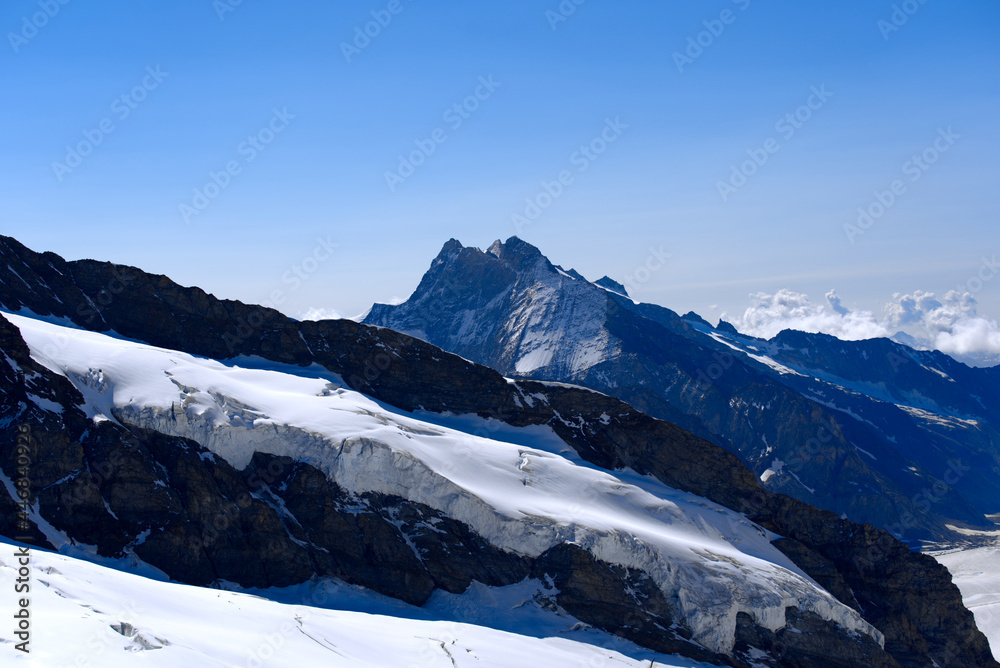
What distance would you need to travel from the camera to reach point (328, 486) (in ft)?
353

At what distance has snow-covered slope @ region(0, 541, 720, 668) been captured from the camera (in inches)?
2041

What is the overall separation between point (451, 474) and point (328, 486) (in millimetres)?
16938

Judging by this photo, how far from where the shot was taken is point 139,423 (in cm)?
10381

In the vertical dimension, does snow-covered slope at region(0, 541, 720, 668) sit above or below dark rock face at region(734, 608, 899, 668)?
below

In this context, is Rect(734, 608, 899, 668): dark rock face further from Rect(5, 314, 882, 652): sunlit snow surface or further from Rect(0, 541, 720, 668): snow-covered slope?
Rect(0, 541, 720, 668): snow-covered slope

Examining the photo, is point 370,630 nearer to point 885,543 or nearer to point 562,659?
point 562,659

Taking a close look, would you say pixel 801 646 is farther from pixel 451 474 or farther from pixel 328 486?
pixel 328 486

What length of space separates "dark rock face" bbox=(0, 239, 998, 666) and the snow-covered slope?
4416 mm

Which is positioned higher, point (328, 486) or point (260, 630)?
point (328, 486)

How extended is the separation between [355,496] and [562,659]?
35060 mm

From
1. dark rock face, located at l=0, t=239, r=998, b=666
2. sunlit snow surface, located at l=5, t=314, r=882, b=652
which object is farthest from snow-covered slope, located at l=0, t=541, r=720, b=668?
sunlit snow surface, located at l=5, t=314, r=882, b=652

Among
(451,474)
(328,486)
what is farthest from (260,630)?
(451,474)

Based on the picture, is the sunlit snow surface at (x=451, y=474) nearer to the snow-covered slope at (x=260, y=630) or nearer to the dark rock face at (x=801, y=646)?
the dark rock face at (x=801, y=646)

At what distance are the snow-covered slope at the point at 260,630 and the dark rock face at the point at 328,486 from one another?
4.42 metres
